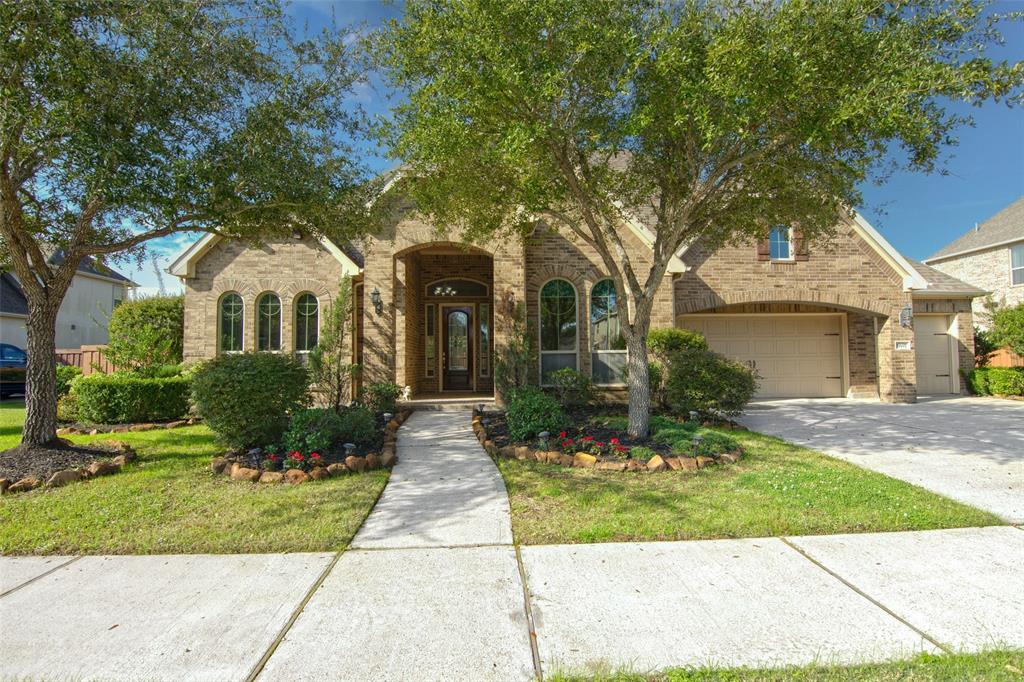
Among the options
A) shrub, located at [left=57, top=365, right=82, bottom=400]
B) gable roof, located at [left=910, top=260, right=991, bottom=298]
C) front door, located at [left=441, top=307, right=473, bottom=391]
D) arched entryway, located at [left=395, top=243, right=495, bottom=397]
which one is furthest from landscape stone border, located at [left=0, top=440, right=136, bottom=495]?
gable roof, located at [left=910, top=260, right=991, bottom=298]

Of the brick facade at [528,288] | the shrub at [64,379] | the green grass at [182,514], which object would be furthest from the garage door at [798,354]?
the shrub at [64,379]

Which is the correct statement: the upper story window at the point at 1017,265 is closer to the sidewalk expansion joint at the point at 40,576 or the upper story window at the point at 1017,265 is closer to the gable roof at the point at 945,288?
the gable roof at the point at 945,288

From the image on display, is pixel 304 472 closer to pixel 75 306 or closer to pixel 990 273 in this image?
pixel 75 306

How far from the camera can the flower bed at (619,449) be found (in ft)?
19.9

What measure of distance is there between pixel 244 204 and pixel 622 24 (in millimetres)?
5171

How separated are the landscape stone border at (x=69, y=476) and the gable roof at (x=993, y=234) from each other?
26567mm

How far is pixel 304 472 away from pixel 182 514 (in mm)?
1318

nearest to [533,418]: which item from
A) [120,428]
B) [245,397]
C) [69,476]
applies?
[245,397]

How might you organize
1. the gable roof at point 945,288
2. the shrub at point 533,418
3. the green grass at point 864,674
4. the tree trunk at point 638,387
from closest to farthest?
1. the green grass at point 864,674
2. the shrub at point 533,418
3. the tree trunk at point 638,387
4. the gable roof at point 945,288

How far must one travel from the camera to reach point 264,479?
5.59 m

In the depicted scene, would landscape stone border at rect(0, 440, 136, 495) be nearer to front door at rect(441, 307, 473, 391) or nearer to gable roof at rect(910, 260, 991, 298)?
front door at rect(441, 307, 473, 391)

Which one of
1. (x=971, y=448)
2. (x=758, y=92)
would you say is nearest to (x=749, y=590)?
(x=758, y=92)

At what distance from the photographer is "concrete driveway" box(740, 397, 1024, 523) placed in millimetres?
5332

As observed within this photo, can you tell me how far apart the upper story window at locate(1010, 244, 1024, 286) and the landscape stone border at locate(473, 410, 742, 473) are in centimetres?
2024
